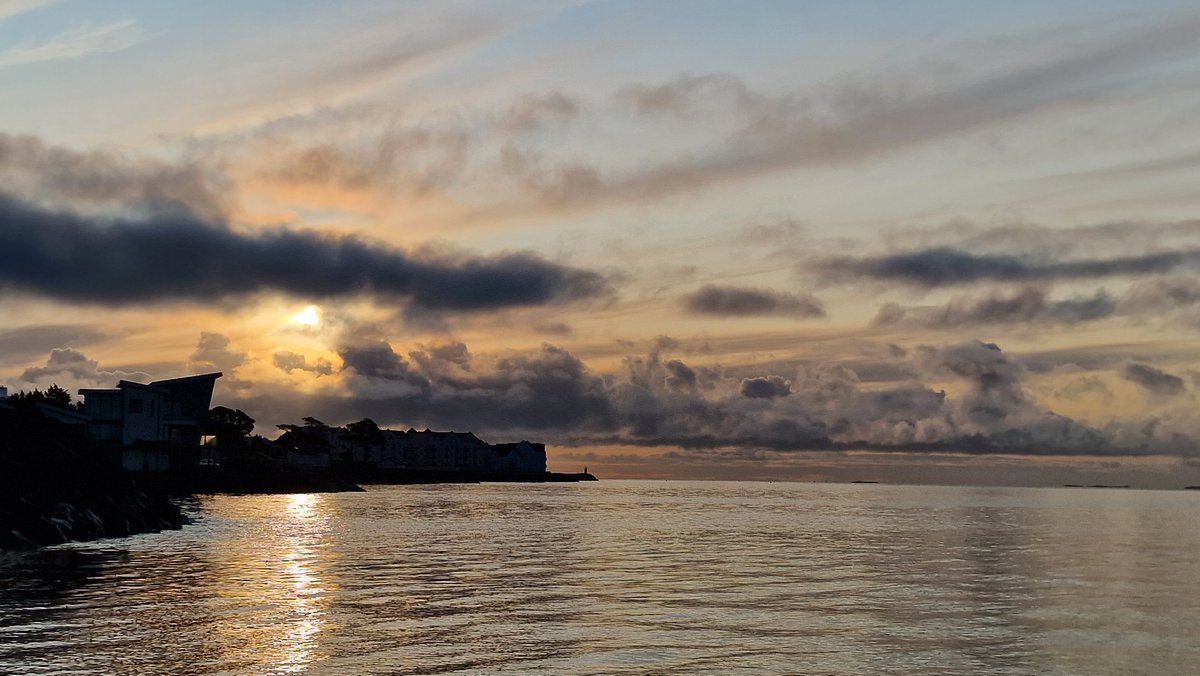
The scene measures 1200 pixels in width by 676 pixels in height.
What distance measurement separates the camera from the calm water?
91.7 ft

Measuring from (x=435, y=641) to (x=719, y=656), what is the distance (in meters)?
8.03

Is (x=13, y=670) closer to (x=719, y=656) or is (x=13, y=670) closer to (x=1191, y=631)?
(x=719, y=656)

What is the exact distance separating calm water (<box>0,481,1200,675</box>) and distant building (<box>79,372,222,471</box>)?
69.8 meters

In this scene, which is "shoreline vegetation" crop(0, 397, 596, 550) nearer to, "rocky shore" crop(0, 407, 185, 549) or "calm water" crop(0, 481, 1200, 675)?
"rocky shore" crop(0, 407, 185, 549)

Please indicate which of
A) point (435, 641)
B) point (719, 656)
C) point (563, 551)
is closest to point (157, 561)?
point (563, 551)

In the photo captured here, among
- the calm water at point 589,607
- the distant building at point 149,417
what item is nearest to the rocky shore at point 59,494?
the calm water at point 589,607

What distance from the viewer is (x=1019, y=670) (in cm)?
2769

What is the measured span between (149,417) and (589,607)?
4573 inches

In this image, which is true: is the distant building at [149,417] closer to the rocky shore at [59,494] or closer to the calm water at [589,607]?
the rocky shore at [59,494]

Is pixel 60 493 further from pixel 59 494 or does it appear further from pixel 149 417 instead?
pixel 149 417

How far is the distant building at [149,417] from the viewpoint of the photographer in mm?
134750

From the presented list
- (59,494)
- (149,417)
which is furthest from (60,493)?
(149,417)

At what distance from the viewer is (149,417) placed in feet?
454

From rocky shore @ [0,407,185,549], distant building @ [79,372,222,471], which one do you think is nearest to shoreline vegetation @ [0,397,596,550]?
rocky shore @ [0,407,185,549]
